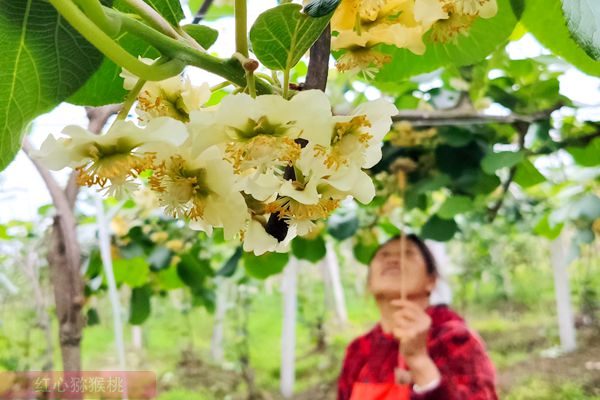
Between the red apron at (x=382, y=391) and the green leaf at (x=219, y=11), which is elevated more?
the green leaf at (x=219, y=11)

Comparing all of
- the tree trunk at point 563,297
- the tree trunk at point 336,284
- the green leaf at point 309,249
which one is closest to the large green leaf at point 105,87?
the green leaf at point 309,249

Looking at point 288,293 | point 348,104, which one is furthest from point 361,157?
point 288,293

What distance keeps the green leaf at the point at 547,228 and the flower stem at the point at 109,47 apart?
160cm

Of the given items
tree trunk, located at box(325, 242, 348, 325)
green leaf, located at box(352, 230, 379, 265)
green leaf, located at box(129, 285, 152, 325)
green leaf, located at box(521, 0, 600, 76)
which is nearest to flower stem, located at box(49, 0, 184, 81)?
green leaf, located at box(521, 0, 600, 76)

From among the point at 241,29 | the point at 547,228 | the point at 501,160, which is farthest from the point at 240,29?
the point at 547,228

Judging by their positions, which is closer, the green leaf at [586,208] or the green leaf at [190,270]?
the green leaf at [586,208]

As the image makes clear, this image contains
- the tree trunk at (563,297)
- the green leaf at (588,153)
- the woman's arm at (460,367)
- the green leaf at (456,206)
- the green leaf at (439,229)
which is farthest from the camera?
the tree trunk at (563,297)

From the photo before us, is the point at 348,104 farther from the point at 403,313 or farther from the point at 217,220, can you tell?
the point at 217,220

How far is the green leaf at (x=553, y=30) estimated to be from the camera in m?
0.50

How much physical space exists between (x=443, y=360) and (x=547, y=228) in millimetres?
500

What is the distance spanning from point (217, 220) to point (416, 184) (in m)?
1.35

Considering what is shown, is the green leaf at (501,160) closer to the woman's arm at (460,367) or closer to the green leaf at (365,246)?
the woman's arm at (460,367)

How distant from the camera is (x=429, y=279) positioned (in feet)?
6.49

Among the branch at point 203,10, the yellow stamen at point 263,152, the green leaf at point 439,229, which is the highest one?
the branch at point 203,10
